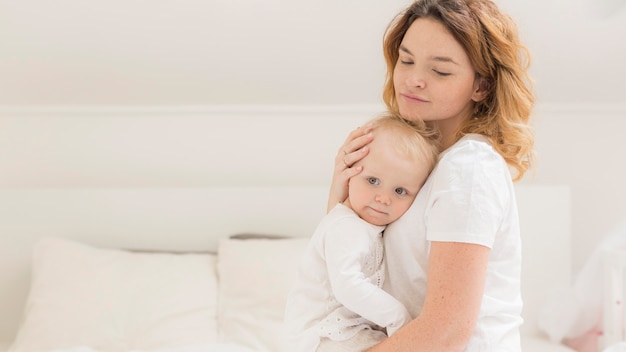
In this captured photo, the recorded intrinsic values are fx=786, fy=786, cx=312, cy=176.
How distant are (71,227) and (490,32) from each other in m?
2.16

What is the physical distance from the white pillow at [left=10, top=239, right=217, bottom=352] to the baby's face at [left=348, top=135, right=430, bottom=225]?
4.59 feet

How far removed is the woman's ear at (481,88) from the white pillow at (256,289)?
139cm

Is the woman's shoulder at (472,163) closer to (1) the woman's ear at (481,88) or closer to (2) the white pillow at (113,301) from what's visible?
(1) the woman's ear at (481,88)

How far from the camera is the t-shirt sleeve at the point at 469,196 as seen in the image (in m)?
1.30

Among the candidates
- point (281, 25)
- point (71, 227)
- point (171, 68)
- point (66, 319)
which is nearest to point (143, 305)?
point (66, 319)

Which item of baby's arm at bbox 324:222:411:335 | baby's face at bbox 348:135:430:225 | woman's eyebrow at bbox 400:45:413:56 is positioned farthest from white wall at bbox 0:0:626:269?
baby's arm at bbox 324:222:411:335

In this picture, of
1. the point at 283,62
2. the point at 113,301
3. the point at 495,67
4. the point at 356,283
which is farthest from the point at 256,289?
the point at 495,67

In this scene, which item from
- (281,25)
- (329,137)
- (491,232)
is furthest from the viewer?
(329,137)

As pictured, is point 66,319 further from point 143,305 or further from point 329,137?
point 329,137

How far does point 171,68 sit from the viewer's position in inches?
121

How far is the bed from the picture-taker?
2.87 metres

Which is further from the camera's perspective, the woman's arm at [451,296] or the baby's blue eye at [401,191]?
the baby's blue eye at [401,191]

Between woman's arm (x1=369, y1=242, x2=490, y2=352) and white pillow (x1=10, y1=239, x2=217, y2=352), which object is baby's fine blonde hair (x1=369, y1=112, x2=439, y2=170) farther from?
white pillow (x1=10, y1=239, x2=217, y2=352)

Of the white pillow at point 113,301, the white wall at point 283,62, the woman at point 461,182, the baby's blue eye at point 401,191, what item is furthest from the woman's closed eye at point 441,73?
the white pillow at point 113,301
